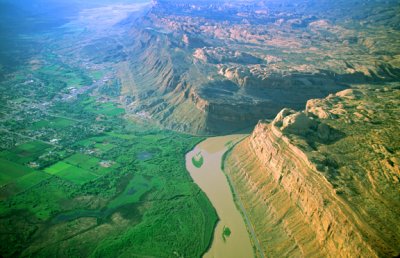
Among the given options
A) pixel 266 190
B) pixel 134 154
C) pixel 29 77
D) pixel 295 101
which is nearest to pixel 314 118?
pixel 266 190

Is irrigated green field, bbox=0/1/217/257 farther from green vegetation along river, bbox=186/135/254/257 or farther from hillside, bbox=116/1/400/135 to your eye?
hillside, bbox=116/1/400/135

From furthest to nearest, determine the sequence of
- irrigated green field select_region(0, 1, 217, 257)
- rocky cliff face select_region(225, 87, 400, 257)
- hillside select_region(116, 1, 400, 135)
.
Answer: hillside select_region(116, 1, 400, 135), irrigated green field select_region(0, 1, 217, 257), rocky cliff face select_region(225, 87, 400, 257)

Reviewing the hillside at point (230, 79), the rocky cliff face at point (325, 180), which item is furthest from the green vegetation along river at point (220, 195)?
the hillside at point (230, 79)

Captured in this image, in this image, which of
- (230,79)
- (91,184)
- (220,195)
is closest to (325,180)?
(220,195)

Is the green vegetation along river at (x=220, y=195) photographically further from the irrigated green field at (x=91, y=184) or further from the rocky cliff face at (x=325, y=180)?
the rocky cliff face at (x=325, y=180)

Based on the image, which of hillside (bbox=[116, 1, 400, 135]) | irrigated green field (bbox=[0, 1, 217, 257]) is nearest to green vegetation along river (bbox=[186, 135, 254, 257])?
irrigated green field (bbox=[0, 1, 217, 257])

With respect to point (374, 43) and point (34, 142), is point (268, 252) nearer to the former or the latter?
point (34, 142)

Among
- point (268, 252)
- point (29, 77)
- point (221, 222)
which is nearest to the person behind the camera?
point (268, 252)
